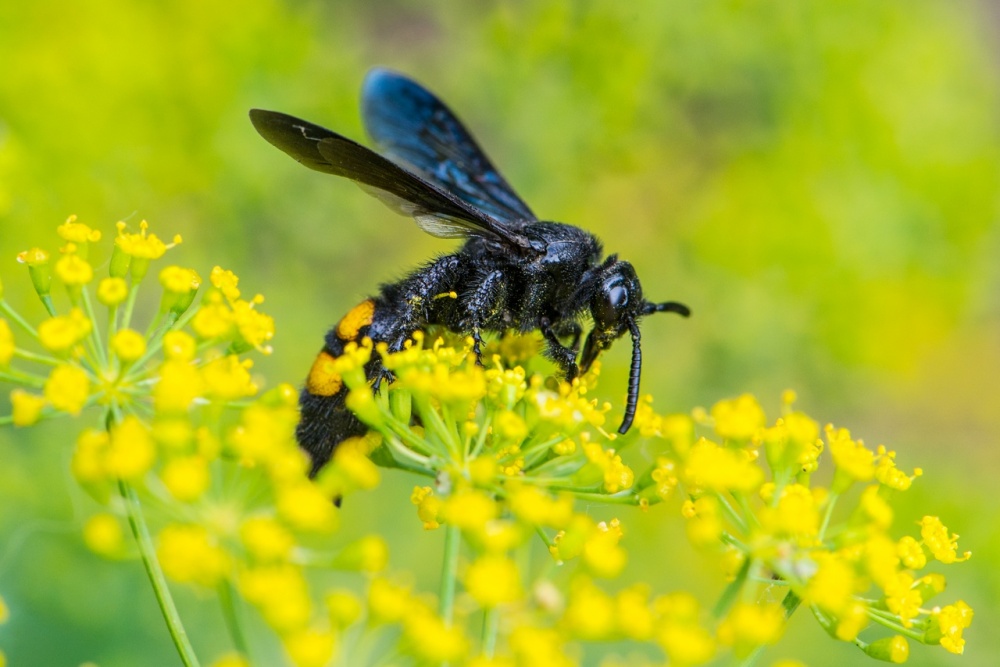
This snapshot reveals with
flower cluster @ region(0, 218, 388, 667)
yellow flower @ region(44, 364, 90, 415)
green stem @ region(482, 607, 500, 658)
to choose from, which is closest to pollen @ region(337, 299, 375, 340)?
flower cluster @ region(0, 218, 388, 667)

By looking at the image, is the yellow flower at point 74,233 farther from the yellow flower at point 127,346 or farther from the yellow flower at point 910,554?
the yellow flower at point 910,554

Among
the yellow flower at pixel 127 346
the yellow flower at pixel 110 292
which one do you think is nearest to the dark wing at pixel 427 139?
the yellow flower at pixel 110 292

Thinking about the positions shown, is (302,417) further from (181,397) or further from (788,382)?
(788,382)

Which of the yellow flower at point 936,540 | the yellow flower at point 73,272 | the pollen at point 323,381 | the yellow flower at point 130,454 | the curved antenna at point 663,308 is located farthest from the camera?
the curved antenna at point 663,308

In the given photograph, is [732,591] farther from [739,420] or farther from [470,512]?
[470,512]

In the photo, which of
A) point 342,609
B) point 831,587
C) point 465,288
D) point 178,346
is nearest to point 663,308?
point 465,288

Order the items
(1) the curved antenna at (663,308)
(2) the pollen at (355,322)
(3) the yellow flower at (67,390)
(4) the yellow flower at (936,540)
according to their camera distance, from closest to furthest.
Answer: (3) the yellow flower at (67,390) → (4) the yellow flower at (936,540) → (2) the pollen at (355,322) → (1) the curved antenna at (663,308)

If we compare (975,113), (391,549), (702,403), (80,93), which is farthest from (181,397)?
(975,113)
